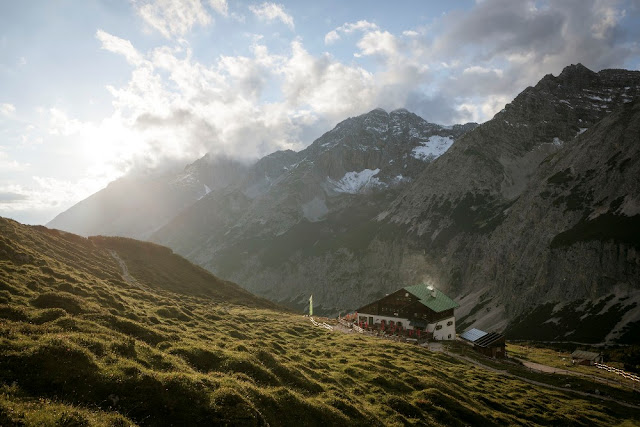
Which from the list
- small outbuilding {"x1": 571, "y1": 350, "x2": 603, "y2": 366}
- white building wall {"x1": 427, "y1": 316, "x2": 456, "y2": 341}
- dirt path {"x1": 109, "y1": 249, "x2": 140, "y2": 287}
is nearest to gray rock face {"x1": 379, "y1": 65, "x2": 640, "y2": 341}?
small outbuilding {"x1": 571, "y1": 350, "x2": 603, "y2": 366}

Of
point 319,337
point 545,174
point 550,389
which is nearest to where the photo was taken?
point 550,389

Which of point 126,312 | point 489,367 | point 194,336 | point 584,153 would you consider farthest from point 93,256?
point 584,153

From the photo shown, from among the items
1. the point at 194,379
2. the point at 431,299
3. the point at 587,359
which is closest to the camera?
the point at 194,379

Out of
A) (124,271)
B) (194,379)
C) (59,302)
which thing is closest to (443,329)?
(194,379)

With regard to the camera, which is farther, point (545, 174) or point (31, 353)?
point (545, 174)

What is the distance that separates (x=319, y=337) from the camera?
5244cm

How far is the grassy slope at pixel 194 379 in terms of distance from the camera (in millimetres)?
15383

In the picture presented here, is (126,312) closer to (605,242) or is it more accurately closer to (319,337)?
(319,337)

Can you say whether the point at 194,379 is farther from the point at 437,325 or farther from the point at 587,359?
the point at 587,359

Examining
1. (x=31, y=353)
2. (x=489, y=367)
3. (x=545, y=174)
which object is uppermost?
(x=545, y=174)

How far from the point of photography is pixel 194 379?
60.4ft

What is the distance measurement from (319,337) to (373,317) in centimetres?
3368

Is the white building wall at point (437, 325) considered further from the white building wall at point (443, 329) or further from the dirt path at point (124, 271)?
the dirt path at point (124, 271)

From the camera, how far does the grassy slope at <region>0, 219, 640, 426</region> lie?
50.5 ft
